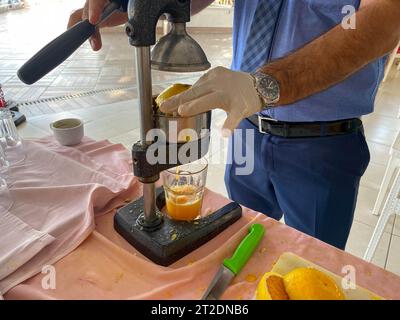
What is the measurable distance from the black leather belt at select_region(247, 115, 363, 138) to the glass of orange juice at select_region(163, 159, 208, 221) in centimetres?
25

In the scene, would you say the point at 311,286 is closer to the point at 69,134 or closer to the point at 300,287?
the point at 300,287

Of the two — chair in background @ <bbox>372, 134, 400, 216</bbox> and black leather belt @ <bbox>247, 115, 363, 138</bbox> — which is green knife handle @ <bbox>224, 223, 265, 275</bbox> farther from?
chair in background @ <bbox>372, 134, 400, 216</bbox>

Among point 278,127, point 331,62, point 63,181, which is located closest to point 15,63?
point 63,181

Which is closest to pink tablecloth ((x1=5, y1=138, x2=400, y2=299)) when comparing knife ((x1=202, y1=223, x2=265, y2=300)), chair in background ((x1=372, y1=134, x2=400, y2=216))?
knife ((x1=202, y1=223, x2=265, y2=300))

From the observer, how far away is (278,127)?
830mm

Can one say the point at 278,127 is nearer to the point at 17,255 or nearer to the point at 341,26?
the point at 341,26

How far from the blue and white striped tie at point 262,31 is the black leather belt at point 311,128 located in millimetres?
160

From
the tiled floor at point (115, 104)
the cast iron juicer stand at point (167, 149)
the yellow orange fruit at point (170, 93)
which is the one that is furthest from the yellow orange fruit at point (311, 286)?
the tiled floor at point (115, 104)

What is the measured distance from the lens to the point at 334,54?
0.59 metres

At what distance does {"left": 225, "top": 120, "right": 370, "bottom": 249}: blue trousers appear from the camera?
0.81m

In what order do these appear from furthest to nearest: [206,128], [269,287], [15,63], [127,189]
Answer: [15,63] < [127,189] < [206,128] < [269,287]

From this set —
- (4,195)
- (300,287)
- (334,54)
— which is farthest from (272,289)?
(4,195)

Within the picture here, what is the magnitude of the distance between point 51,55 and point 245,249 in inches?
17.9
